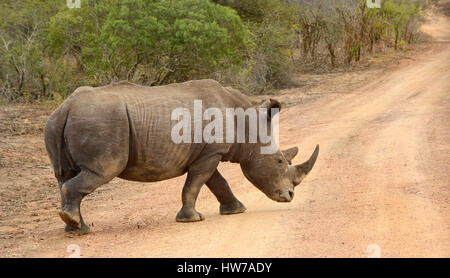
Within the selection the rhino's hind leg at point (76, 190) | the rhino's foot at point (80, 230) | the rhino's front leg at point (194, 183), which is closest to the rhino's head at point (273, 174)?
the rhino's front leg at point (194, 183)

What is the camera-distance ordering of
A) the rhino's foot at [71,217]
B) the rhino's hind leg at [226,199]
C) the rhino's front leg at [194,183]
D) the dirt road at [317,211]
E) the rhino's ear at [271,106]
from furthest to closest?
the rhino's hind leg at [226,199] < the rhino's ear at [271,106] < the rhino's front leg at [194,183] < the rhino's foot at [71,217] < the dirt road at [317,211]

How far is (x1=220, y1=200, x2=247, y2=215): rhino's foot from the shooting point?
26.8 feet

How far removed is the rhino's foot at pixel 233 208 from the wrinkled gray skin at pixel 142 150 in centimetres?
1

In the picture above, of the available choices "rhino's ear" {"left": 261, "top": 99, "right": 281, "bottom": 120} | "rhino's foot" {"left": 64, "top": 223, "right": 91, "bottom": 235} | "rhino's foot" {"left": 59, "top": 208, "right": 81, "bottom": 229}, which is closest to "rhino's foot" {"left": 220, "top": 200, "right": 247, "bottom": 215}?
"rhino's ear" {"left": 261, "top": 99, "right": 281, "bottom": 120}

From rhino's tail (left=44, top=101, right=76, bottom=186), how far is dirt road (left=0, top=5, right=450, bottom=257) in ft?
2.32

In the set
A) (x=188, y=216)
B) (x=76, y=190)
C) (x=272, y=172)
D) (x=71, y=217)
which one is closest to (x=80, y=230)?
(x=71, y=217)

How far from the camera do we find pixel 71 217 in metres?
7.07

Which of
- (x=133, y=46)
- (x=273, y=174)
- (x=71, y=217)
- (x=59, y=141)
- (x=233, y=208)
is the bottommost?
(x=233, y=208)

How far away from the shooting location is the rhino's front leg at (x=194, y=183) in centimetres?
770

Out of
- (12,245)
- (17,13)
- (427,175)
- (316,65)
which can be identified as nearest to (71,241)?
(12,245)

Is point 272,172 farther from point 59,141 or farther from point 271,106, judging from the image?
point 59,141

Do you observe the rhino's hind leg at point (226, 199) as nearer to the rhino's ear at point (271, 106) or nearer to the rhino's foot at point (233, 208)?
the rhino's foot at point (233, 208)

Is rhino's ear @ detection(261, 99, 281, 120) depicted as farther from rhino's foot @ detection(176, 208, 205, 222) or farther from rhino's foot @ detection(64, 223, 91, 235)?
rhino's foot @ detection(64, 223, 91, 235)

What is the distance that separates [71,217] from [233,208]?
1942 mm
